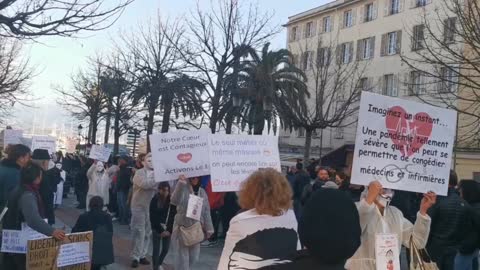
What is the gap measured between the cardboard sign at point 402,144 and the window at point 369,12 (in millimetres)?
43224

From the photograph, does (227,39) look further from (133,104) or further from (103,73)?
(103,73)

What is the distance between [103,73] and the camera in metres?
41.6

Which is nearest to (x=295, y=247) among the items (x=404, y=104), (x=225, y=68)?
(x=404, y=104)

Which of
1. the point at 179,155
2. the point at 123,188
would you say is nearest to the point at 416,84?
the point at 123,188

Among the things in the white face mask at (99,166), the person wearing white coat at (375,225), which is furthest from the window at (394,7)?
the person wearing white coat at (375,225)

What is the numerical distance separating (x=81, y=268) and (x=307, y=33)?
5064 cm

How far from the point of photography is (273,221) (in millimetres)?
4367

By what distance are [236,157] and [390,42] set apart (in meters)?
40.3

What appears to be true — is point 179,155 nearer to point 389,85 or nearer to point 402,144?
point 402,144

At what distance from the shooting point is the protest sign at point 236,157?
24.0ft

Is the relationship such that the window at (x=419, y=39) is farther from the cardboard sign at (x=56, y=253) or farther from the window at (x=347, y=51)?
the window at (x=347, y=51)

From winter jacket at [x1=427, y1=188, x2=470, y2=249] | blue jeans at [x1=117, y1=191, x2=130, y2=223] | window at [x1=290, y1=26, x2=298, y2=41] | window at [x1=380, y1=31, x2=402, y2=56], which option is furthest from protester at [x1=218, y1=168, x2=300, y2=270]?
window at [x1=290, y1=26, x2=298, y2=41]

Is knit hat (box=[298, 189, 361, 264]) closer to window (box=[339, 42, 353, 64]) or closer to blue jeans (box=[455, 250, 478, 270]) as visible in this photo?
blue jeans (box=[455, 250, 478, 270])

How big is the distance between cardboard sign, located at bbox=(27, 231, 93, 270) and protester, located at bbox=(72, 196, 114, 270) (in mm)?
325
